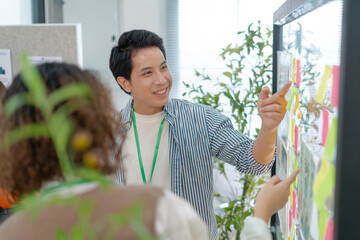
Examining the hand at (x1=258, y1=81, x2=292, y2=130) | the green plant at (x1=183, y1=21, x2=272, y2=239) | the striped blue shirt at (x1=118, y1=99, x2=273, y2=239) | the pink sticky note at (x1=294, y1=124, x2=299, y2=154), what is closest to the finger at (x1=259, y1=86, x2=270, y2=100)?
the hand at (x1=258, y1=81, x2=292, y2=130)

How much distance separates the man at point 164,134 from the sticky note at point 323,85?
2.30ft

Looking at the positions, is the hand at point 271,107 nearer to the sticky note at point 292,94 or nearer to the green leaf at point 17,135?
the sticky note at point 292,94

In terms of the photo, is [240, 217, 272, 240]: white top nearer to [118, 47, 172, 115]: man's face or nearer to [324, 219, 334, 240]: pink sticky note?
[324, 219, 334, 240]: pink sticky note

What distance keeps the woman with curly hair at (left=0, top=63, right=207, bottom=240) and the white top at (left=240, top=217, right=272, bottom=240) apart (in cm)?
18

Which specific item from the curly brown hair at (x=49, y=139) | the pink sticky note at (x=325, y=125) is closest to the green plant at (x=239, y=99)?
the pink sticky note at (x=325, y=125)

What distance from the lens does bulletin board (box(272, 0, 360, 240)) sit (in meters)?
0.57

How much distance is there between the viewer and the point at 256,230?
0.78 m

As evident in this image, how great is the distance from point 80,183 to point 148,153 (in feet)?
3.33

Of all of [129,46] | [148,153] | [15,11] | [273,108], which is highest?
[15,11]

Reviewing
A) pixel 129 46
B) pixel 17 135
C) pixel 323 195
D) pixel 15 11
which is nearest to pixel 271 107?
pixel 323 195

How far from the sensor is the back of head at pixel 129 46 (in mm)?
1644

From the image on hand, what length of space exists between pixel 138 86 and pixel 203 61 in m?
1.81

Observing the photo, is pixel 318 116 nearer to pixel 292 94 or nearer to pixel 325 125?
pixel 325 125

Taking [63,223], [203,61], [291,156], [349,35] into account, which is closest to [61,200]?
[63,223]
